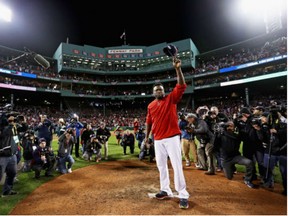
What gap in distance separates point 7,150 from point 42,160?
1.73m

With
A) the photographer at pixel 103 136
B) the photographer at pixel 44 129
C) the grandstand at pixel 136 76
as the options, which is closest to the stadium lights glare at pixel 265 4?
the photographer at pixel 103 136

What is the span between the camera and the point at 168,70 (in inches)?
1688

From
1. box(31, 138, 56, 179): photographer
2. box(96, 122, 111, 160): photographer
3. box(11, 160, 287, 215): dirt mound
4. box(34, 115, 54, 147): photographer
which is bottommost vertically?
box(11, 160, 287, 215): dirt mound

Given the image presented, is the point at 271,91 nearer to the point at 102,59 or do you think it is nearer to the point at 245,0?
the point at 245,0

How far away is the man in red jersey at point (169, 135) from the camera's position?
334 cm

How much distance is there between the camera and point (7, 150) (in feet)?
13.8

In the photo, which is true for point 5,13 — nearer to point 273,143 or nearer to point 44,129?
point 44,129

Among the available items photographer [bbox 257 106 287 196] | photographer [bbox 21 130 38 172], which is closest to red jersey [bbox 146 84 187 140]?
photographer [bbox 257 106 287 196]

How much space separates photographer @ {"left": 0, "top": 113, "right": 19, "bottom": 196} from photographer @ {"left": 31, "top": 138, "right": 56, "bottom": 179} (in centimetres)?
134

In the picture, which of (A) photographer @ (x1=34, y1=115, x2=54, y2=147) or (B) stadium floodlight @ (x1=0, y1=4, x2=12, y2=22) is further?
(A) photographer @ (x1=34, y1=115, x2=54, y2=147)

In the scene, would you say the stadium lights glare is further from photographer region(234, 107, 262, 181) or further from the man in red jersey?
the man in red jersey

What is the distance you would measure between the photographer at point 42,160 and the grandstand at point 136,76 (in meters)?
30.2

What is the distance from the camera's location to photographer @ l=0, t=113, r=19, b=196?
419cm

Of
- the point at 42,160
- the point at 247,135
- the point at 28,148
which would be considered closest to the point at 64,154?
the point at 42,160
